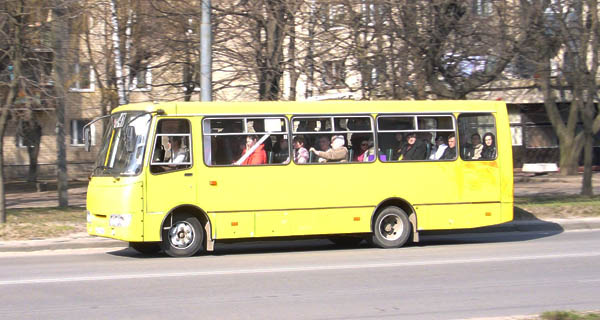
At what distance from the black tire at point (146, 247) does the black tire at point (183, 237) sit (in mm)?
813

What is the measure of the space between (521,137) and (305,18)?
2780 centimetres

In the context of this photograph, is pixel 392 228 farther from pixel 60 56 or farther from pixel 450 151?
pixel 60 56

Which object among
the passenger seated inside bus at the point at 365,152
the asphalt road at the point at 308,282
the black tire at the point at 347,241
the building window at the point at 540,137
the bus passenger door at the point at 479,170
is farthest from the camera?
the building window at the point at 540,137

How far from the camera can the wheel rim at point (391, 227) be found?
13977 mm

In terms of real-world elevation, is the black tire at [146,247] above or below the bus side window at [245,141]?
below

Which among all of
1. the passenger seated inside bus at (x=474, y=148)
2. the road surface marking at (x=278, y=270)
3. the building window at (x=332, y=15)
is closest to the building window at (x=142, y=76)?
the building window at (x=332, y=15)

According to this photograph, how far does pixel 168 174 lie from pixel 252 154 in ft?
4.89

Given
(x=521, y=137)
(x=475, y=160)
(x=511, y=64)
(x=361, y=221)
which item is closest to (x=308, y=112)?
(x=361, y=221)

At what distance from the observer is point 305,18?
62.0 feet

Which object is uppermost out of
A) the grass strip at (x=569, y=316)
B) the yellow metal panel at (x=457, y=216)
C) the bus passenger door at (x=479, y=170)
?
the bus passenger door at (x=479, y=170)

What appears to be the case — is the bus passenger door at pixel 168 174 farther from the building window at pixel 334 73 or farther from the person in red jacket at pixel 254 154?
the building window at pixel 334 73

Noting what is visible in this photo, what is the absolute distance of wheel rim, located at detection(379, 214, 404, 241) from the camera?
550 inches

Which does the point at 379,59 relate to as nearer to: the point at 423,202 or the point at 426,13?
the point at 426,13

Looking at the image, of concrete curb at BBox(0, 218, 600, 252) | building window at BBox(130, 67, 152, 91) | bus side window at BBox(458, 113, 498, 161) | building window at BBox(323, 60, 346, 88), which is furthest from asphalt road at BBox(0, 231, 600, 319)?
building window at BBox(130, 67, 152, 91)
